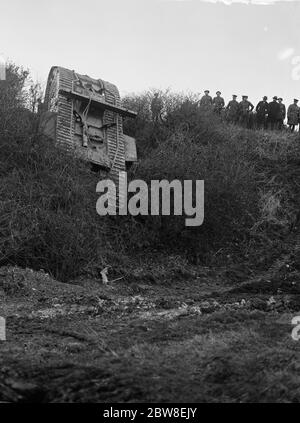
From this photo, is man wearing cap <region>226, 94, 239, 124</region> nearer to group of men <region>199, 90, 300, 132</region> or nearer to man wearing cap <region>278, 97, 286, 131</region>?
group of men <region>199, 90, 300, 132</region>

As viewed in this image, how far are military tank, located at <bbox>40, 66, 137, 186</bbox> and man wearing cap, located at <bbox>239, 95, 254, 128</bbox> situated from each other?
6400mm

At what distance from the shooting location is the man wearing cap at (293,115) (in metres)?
21.9

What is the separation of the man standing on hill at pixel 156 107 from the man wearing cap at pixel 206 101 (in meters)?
1.45

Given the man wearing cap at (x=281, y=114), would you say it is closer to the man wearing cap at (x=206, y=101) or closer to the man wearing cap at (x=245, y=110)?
the man wearing cap at (x=245, y=110)

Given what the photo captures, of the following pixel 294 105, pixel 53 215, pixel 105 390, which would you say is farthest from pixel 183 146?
pixel 105 390

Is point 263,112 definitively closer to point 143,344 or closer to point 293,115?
point 293,115

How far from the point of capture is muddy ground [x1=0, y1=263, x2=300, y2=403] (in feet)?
13.8

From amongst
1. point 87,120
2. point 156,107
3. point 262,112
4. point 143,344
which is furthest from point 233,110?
point 143,344

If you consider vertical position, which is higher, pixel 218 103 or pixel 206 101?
pixel 218 103

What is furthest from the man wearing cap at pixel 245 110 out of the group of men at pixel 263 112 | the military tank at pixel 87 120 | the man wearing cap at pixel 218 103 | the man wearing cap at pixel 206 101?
the military tank at pixel 87 120

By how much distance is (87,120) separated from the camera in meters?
16.2

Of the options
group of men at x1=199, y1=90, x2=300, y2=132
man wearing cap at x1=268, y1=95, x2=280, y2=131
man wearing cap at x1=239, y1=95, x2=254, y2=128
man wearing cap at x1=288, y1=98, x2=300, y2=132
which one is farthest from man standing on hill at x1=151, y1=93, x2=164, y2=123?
man wearing cap at x1=288, y1=98, x2=300, y2=132

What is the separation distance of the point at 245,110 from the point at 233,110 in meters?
0.54

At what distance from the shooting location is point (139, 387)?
13.5 feet
